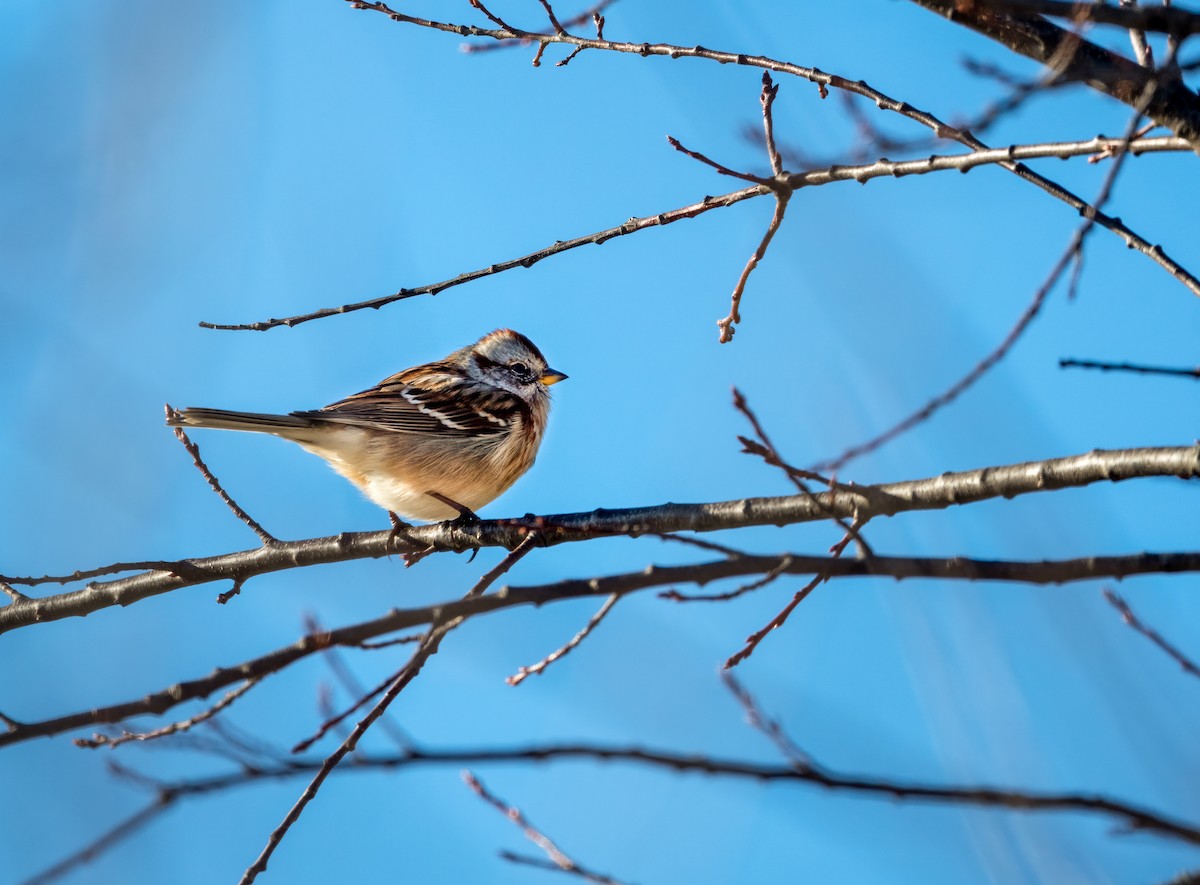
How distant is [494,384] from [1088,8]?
6413 millimetres

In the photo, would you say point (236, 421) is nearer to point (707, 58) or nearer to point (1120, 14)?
point (707, 58)

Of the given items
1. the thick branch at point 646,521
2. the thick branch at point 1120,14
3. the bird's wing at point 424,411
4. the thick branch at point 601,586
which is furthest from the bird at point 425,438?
the thick branch at point 1120,14

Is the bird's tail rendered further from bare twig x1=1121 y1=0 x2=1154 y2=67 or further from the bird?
bare twig x1=1121 y1=0 x2=1154 y2=67

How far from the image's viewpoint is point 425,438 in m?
7.12

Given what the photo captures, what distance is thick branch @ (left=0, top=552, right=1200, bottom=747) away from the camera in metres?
2.15

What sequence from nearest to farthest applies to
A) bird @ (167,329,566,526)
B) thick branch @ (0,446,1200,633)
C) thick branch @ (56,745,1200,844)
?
thick branch @ (56,745,1200,844)
thick branch @ (0,446,1200,633)
bird @ (167,329,566,526)

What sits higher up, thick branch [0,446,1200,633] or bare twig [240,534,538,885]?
thick branch [0,446,1200,633]

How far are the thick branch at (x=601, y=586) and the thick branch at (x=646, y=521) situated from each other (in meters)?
0.54

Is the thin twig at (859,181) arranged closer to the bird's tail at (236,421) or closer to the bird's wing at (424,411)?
the bird's tail at (236,421)

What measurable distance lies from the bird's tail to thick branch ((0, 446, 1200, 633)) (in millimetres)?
782

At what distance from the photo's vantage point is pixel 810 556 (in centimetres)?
241

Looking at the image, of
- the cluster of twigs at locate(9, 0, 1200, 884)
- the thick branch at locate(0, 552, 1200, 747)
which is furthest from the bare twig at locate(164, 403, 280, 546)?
the thick branch at locate(0, 552, 1200, 747)

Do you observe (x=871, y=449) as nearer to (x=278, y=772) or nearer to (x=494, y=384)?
(x=278, y=772)

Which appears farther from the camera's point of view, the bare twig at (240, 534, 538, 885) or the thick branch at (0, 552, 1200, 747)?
the bare twig at (240, 534, 538, 885)
